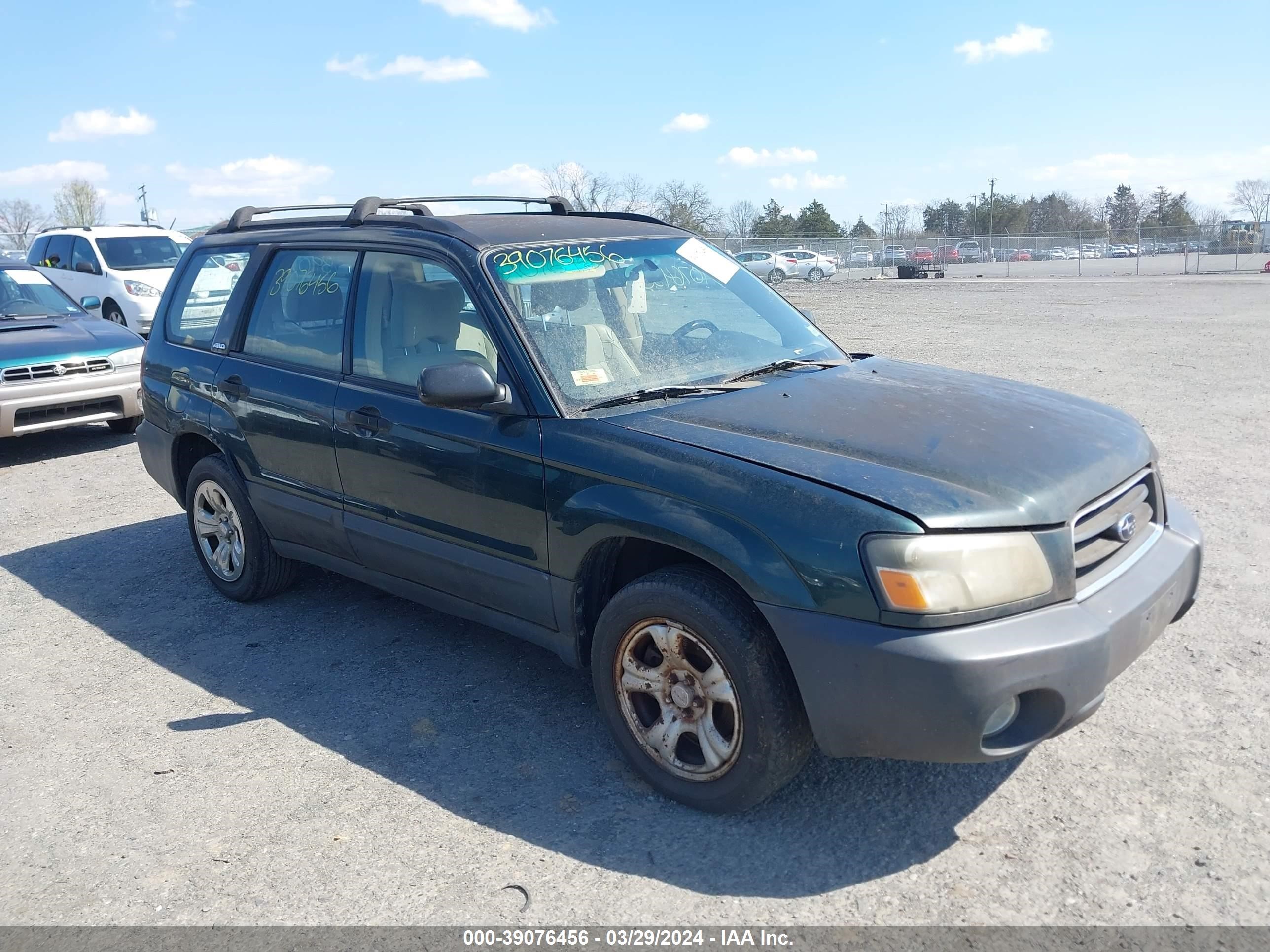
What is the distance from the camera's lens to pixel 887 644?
274cm

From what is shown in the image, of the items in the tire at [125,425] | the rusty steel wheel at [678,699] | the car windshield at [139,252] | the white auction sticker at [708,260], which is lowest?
the rusty steel wheel at [678,699]

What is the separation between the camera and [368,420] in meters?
4.18

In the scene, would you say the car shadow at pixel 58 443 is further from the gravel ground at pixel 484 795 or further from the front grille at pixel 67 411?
the gravel ground at pixel 484 795

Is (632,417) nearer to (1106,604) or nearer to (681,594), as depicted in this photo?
(681,594)

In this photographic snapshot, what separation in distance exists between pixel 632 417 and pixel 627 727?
1.04m

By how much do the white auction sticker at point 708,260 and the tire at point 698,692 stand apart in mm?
1791

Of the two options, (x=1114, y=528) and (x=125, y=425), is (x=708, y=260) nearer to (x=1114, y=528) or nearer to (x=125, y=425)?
(x=1114, y=528)

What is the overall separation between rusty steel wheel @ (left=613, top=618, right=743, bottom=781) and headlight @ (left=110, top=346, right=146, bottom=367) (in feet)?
24.6

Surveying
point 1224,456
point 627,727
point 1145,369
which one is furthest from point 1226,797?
point 1145,369

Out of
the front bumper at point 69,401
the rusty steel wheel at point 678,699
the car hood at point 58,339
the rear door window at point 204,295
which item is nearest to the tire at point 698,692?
the rusty steel wheel at point 678,699

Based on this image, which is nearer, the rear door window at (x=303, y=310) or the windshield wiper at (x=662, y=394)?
the windshield wiper at (x=662, y=394)

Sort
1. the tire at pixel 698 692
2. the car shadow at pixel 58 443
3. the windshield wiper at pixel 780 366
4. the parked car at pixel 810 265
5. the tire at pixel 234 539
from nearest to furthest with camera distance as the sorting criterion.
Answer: the tire at pixel 698 692
the windshield wiper at pixel 780 366
the tire at pixel 234 539
the car shadow at pixel 58 443
the parked car at pixel 810 265

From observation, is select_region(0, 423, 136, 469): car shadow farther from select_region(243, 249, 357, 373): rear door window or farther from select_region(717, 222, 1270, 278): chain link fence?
select_region(717, 222, 1270, 278): chain link fence

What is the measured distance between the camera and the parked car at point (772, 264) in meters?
42.8
